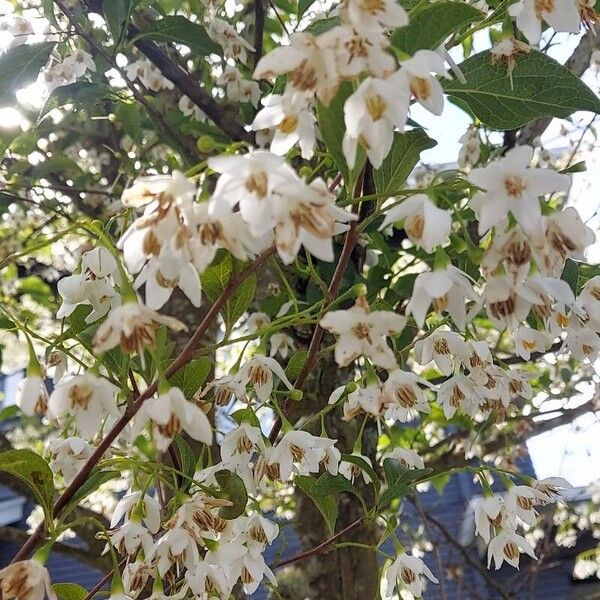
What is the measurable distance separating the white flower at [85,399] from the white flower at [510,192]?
415 millimetres

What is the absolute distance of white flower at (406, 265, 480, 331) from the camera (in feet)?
2.23

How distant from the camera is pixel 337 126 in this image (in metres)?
0.67

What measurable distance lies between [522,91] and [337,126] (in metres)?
0.25

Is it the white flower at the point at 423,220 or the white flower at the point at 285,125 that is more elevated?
the white flower at the point at 285,125

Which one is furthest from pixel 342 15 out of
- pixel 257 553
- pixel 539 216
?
pixel 257 553

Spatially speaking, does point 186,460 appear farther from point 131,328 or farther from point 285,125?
point 285,125

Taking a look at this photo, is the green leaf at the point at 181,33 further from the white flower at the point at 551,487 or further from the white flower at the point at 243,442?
the white flower at the point at 551,487

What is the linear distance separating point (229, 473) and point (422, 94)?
48 centimetres

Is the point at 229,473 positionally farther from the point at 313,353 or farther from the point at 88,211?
the point at 88,211

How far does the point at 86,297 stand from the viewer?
0.86m

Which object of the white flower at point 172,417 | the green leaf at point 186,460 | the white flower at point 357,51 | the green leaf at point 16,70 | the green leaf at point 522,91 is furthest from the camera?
the green leaf at point 16,70

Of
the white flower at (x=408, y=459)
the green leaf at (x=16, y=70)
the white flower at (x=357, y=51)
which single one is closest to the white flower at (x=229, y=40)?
the green leaf at (x=16, y=70)

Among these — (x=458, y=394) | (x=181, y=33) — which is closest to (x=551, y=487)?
(x=458, y=394)

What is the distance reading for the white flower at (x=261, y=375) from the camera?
0.94 meters
